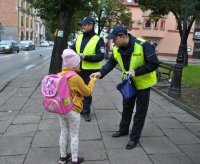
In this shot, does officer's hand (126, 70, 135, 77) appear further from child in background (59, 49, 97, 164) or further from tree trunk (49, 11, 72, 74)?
tree trunk (49, 11, 72, 74)

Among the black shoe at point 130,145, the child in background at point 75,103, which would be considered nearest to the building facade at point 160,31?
the black shoe at point 130,145

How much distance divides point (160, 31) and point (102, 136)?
4632 centimetres

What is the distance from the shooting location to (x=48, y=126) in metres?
5.61

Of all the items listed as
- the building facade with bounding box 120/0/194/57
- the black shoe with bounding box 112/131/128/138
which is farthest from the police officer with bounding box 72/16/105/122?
the building facade with bounding box 120/0/194/57

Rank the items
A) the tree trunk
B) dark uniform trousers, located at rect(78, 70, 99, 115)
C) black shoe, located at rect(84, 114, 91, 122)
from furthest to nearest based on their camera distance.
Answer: the tree trunk
black shoe, located at rect(84, 114, 91, 122)
dark uniform trousers, located at rect(78, 70, 99, 115)

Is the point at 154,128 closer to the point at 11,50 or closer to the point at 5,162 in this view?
the point at 5,162

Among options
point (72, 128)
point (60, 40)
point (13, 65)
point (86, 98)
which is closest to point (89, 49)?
point (86, 98)

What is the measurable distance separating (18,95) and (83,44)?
3716 millimetres

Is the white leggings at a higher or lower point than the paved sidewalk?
higher

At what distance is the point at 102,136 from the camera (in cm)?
514

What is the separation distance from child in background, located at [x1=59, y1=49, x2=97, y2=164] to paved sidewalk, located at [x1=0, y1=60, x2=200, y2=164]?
282 mm

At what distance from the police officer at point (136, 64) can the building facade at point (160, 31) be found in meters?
45.7

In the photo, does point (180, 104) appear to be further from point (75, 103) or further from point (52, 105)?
point (52, 105)

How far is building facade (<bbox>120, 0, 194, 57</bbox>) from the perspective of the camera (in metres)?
49.3
